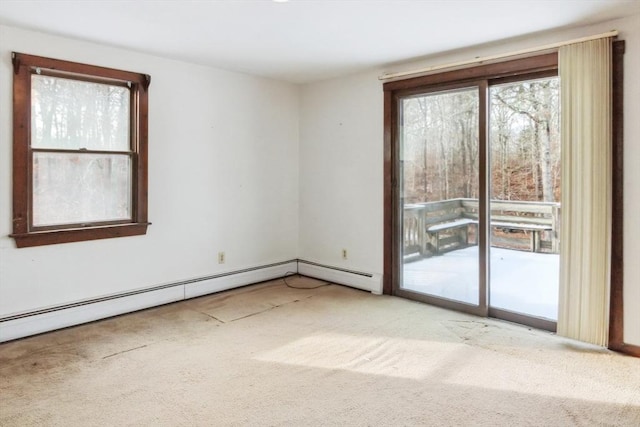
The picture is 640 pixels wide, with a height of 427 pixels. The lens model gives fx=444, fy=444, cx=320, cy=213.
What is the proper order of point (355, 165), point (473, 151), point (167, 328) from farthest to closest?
point (355, 165)
point (473, 151)
point (167, 328)

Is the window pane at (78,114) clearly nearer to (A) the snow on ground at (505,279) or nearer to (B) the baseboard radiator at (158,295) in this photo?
(B) the baseboard radiator at (158,295)

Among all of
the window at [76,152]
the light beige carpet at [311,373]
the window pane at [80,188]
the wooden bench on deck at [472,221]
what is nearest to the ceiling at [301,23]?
the window at [76,152]

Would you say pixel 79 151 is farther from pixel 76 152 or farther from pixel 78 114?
pixel 78 114

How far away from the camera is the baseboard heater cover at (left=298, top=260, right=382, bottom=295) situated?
181 inches

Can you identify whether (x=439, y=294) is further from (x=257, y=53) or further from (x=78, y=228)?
(x=78, y=228)

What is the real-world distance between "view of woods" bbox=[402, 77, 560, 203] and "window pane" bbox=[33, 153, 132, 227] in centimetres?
267

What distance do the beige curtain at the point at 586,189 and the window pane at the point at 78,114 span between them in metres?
3.58

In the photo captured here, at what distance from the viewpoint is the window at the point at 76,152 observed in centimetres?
333

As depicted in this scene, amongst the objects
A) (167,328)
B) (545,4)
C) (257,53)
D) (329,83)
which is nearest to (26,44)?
(257,53)

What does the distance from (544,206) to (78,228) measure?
12.3 feet

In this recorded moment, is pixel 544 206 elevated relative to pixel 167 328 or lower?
elevated

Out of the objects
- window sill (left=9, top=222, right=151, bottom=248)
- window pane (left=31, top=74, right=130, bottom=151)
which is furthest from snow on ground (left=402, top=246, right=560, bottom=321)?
window pane (left=31, top=74, right=130, bottom=151)

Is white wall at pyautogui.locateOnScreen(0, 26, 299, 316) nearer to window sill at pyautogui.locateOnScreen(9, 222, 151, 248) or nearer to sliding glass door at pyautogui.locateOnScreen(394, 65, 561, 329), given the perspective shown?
window sill at pyautogui.locateOnScreen(9, 222, 151, 248)

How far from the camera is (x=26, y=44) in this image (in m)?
3.30
